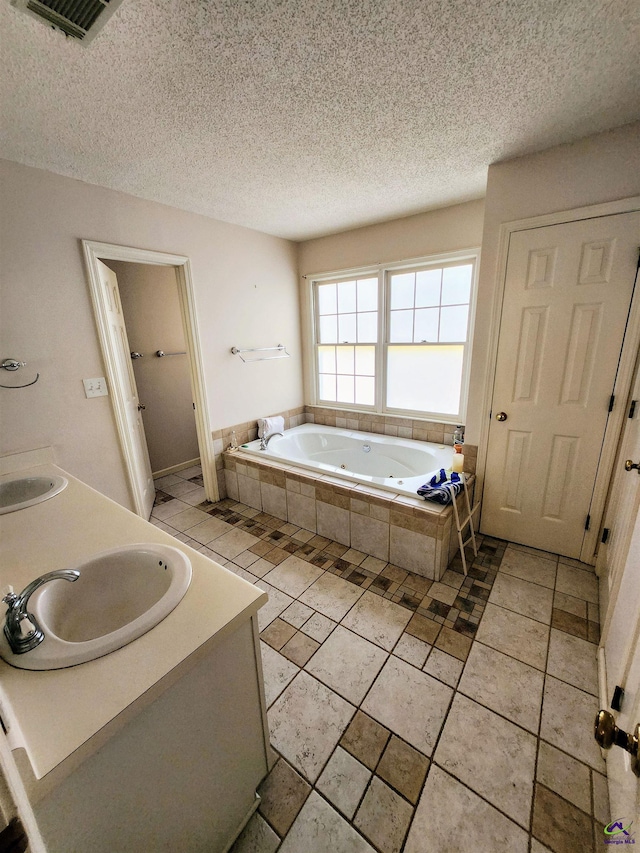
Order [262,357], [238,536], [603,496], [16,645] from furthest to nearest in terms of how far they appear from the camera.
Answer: [262,357], [238,536], [603,496], [16,645]

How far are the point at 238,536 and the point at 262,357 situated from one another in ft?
5.63

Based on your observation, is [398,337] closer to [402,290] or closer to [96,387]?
[402,290]

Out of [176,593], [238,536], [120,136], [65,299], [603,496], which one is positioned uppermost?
[120,136]

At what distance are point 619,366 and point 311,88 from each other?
204cm

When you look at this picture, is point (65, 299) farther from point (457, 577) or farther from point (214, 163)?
point (457, 577)

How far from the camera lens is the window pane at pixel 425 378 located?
296 cm

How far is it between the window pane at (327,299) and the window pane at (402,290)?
0.67 metres

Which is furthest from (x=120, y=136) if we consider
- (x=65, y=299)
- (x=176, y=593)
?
(x=176, y=593)

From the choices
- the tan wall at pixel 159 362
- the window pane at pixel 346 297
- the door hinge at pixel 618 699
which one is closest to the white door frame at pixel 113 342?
the tan wall at pixel 159 362

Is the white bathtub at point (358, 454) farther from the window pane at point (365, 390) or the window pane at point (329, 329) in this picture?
the window pane at point (329, 329)

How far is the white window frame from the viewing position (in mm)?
2736

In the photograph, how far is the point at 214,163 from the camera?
1878 millimetres

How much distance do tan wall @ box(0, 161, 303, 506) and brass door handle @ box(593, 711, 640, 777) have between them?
2627 mm

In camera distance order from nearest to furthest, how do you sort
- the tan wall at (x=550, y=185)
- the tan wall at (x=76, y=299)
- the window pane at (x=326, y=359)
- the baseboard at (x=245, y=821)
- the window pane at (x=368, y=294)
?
1. the baseboard at (x=245, y=821)
2. the tan wall at (x=550, y=185)
3. the tan wall at (x=76, y=299)
4. the window pane at (x=368, y=294)
5. the window pane at (x=326, y=359)
